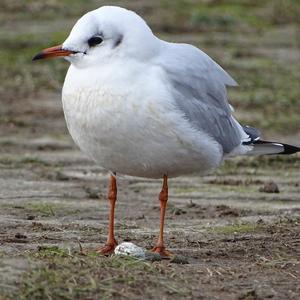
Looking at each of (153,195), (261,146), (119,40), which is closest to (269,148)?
(261,146)

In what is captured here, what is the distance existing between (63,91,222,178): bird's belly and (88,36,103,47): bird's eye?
11.6 inches

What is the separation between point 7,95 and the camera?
12727mm

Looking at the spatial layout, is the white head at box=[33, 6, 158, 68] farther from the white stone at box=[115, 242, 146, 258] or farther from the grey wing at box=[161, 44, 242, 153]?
the white stone at box=[115, 242, 146, 258]

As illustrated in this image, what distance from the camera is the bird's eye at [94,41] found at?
254 inches

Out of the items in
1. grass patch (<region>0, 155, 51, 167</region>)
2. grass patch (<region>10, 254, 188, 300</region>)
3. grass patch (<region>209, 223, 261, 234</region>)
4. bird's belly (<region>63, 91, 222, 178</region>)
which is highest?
bird's belly (<region>63, 91, 222, 178</region>)

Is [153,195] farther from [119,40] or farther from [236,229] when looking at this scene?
[119,40]

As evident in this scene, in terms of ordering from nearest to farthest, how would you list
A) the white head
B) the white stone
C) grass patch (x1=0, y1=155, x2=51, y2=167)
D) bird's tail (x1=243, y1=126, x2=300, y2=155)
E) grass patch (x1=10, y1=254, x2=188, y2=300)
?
grass patch (x1=10, y1=254, x2=188, y2=300)
the white stone
the white head
bird's tail (x1=243, y1=126, x2=300, y2=155)
grass patch (x1=0, y1=155, x2=51, y2=167)

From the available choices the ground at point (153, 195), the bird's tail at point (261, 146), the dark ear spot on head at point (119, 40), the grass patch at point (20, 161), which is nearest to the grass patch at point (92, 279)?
the ground at point (153, 195)

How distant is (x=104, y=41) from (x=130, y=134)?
55 cm

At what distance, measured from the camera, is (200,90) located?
6875 millimetres

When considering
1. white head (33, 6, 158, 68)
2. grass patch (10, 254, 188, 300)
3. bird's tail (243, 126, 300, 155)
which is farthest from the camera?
bird's tail (243, 126, 300, 155)

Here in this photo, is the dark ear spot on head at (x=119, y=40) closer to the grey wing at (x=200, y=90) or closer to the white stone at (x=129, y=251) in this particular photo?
the grey wing at (x=200, y=90)

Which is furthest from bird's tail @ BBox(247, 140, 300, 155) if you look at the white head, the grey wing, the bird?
the white head

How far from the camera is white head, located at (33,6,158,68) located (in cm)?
644
